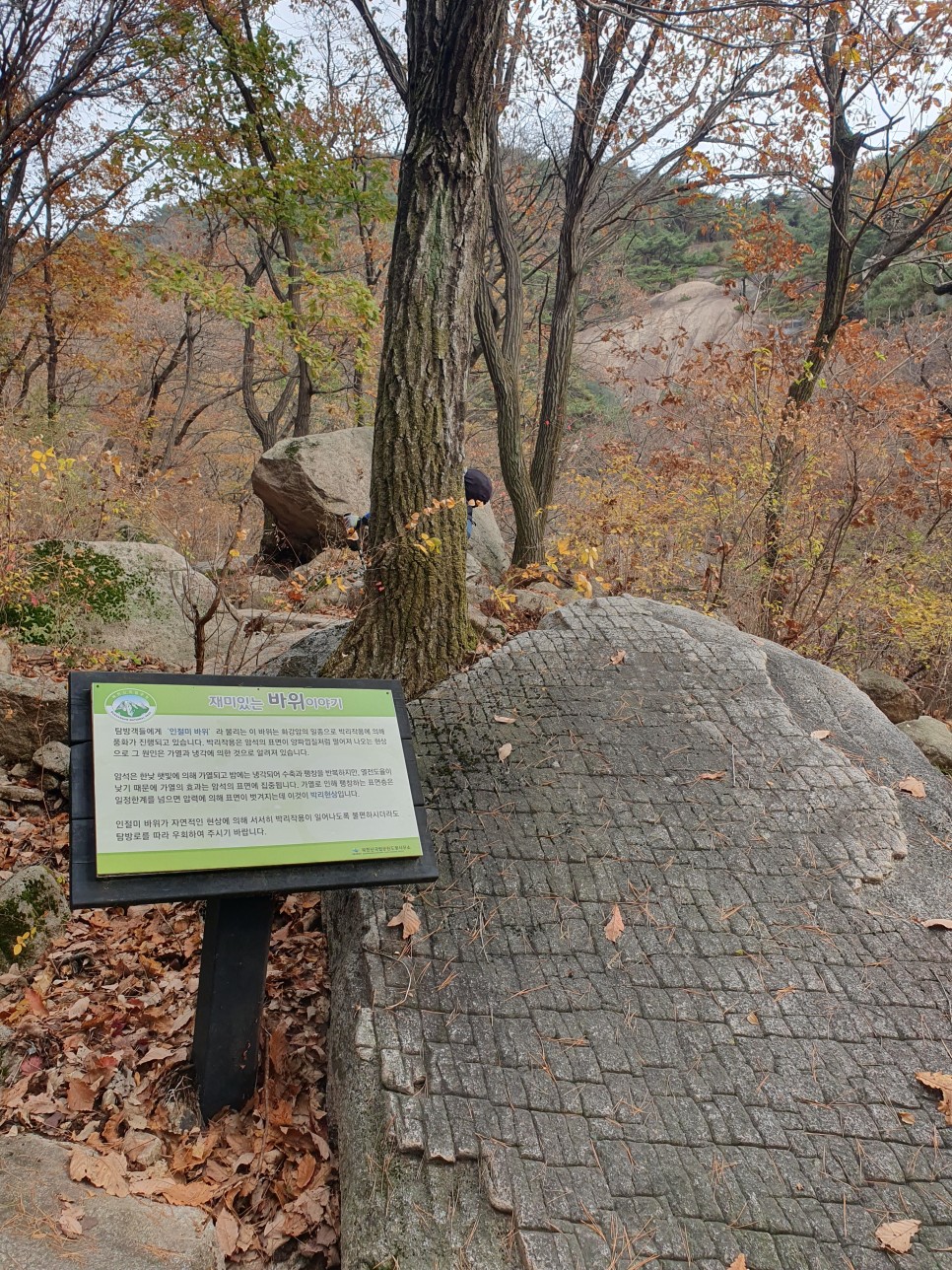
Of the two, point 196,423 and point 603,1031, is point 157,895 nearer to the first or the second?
point 603,1031

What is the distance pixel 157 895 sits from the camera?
190 cm

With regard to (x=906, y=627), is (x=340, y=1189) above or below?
below

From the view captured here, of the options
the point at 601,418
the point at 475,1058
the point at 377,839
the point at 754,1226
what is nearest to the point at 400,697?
the point at 377,839

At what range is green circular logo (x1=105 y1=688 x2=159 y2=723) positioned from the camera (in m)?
2.11

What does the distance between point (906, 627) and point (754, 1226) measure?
578 cm

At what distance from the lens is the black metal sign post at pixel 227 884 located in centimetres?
190

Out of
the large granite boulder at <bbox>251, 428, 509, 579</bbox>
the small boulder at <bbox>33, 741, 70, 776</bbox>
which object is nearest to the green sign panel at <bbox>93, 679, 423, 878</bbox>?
the small boulder at <bbox>33, 741, 70, 776</bbox>

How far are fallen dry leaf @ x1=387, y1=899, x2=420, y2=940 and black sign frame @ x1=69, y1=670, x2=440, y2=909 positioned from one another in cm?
54

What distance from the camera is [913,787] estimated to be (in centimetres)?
351

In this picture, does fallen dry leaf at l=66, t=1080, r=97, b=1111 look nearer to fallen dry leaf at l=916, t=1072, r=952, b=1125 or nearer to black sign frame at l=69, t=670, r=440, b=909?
black sign frame at l=69, t=670, r=440, b=909

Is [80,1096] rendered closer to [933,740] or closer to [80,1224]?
[80,1224]

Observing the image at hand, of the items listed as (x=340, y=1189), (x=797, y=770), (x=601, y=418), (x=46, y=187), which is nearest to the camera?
(x=340, y=1189)

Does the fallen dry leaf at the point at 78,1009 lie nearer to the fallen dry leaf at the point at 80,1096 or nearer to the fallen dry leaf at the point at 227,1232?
the fallen dry leaf at the point at 80,1096

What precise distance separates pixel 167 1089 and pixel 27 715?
230 cm
